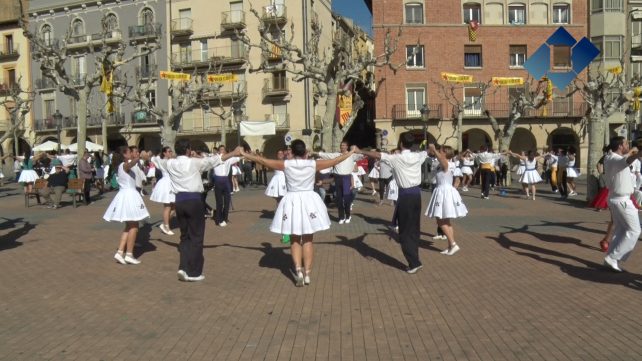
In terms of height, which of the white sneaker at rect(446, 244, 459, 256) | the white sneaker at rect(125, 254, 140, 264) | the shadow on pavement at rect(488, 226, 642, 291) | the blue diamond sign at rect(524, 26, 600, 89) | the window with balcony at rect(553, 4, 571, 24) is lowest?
the shadow on pavement at rect(488, 226, 642, 291)

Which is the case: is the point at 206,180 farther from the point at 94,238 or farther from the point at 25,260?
the point at 25,260

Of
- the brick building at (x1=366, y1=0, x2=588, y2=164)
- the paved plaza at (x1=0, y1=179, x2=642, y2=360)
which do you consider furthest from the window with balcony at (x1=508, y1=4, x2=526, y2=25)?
the paved plaza at (x1=0, y1=179, x2=642, y2=360)

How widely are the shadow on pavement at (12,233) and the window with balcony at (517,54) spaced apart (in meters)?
34.8

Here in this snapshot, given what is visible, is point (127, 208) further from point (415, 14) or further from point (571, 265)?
point (415, 14)

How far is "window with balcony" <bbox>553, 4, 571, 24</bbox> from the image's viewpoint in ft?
135

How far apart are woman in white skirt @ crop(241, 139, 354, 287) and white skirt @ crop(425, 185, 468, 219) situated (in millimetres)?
2792

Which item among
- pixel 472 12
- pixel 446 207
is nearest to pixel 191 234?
pixel 446 207

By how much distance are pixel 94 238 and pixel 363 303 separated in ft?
23.1

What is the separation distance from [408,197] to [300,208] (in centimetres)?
165

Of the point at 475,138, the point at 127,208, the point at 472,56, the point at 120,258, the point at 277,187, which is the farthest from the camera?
the point at 475,138

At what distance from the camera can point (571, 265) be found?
8.39 metres

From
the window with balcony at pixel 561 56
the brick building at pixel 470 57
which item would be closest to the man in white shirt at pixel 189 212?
the brick building at pixel 470 57

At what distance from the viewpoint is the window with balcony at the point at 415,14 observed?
41.0 metres

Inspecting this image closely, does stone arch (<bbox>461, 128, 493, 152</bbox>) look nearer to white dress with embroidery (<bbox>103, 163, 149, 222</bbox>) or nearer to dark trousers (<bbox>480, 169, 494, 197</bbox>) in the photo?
dark trousers (<bbox>480, 169, 494, 197</bbox>)
